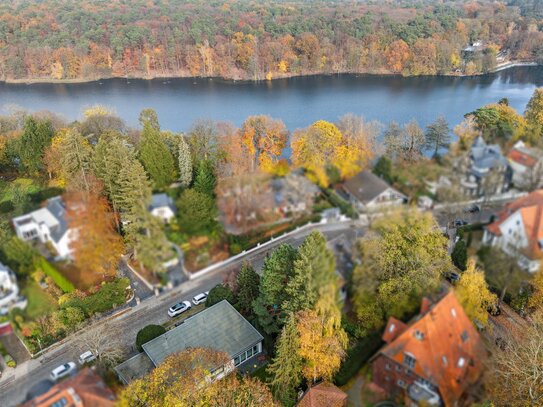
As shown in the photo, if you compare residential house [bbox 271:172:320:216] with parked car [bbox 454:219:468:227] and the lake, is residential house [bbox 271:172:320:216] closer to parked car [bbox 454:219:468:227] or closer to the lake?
parked car [bbox 454:219:468:227]

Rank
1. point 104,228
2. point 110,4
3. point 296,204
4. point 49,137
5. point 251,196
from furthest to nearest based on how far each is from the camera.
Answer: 1. point 110,4
2. point 49,137
3. point 296,204
4. point 251,196
5. point 104,228

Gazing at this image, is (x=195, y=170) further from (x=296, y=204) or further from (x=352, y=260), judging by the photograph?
(x=352, y=260)

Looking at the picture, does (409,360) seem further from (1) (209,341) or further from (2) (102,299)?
→ (2) (102,299)

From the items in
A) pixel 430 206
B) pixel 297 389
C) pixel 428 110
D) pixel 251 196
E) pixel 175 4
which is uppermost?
pixel 175 4

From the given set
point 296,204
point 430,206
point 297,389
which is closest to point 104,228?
point 296,204

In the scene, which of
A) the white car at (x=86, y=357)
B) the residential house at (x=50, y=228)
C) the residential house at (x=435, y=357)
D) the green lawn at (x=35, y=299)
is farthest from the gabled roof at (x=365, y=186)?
the white car at (x=86, y=357)

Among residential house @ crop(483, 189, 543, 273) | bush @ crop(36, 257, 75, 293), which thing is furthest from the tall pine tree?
residential house @ crop(483, 189, 543, 273)
